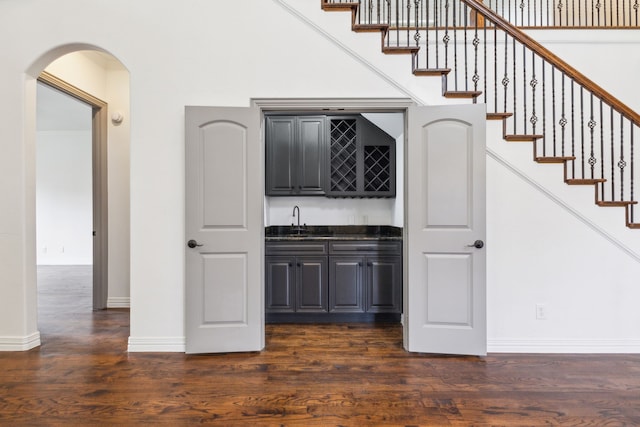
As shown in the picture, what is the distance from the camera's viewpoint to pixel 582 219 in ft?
10.3

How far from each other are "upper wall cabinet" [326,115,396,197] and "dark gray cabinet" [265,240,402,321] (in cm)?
83

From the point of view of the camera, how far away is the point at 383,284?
13.7ft

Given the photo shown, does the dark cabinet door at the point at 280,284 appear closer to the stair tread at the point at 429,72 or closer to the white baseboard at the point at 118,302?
the white baseboard at the point at 118,302

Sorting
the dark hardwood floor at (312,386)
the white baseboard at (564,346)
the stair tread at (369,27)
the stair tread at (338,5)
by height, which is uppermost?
the stair tread at (338,5)

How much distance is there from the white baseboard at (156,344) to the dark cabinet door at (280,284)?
1135mm

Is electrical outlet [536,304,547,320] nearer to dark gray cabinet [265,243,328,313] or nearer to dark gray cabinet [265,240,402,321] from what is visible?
dark gray cabinet [265,240,402,321]

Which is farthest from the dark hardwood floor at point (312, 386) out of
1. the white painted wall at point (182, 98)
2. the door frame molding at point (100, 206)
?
the door frame molding at point (100, 206)

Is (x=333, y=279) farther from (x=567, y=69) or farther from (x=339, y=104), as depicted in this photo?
(x=567, y=69)

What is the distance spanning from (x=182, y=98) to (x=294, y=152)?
5.61ft

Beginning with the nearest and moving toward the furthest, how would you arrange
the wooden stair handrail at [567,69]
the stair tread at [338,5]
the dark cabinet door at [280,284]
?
the wooden stair handrail at [567,69] < the stair tread at [338,5] < the dark cabinet door at [280,284]

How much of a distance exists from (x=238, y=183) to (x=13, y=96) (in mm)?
2186

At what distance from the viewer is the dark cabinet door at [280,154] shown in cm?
467

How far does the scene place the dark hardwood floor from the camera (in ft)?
7.23

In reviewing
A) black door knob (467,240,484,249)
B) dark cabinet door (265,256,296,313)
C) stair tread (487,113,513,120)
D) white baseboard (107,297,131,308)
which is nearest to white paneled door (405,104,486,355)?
black door knob (467,240,484,249)
